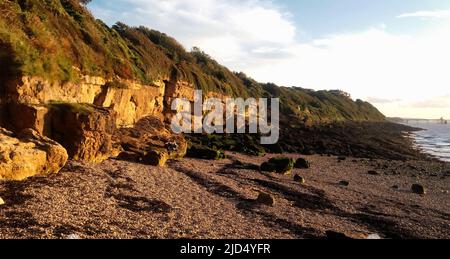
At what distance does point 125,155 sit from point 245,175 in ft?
26.3

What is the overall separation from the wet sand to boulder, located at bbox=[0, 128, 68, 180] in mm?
496

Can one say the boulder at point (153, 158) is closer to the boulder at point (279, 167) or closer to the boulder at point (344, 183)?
the boulder at point (279, 167)

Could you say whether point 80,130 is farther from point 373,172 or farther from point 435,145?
point 435,145

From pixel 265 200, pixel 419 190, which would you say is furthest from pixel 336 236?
pixel 419 190

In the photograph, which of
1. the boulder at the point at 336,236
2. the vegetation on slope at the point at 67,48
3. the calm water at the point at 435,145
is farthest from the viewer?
the calm water at the point at 435,145

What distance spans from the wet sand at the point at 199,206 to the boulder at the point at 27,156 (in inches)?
19.5

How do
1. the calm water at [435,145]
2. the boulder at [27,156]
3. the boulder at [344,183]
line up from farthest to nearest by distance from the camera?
1. the calm water at [435,145]
2. the boulder at [344,183]
3. the boulder at [27,156]

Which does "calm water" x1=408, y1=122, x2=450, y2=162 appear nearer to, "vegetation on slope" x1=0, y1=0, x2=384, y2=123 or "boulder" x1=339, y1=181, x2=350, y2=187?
"boulder" x1=339, y1=181, x2=350, y2=187

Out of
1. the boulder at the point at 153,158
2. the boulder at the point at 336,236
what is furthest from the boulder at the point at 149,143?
the boulder at the point at 336,236

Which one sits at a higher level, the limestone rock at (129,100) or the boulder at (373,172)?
the limestone rock at (129,100)

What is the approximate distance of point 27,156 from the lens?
1485cm

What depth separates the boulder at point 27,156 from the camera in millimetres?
14000
